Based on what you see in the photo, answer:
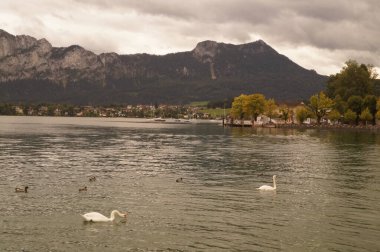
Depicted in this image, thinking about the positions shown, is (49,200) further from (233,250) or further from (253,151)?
(253,151)

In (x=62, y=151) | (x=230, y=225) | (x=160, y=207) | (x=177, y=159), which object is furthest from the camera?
(x=62, y=151)

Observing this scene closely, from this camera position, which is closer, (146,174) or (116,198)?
(116,198)

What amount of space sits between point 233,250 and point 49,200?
19.8 metres

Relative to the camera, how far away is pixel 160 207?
3897cm

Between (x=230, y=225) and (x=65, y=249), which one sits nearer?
(x=65, y=249)

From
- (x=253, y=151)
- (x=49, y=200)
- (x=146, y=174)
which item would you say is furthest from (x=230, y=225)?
(x=253, y=151)

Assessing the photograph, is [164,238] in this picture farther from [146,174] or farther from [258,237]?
[146,174]

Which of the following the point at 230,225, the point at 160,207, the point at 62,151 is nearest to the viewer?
the point at 230,225

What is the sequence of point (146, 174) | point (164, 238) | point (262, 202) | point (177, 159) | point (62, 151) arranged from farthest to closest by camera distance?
1. point (62, 151)
2. point (177, 159)
3. point (146, 174)
4. point (262, 202)
5. point (164, 238)

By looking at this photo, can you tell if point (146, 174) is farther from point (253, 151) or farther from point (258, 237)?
point (253, 151)

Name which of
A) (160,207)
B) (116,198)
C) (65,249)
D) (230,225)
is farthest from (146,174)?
(65,249)

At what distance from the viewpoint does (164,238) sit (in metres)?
30.2

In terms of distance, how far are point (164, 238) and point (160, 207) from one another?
8.86 meters

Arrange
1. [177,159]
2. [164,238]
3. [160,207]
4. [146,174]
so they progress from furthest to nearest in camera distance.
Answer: [177,159] → [146,174] → [160,207] → [164,238]
